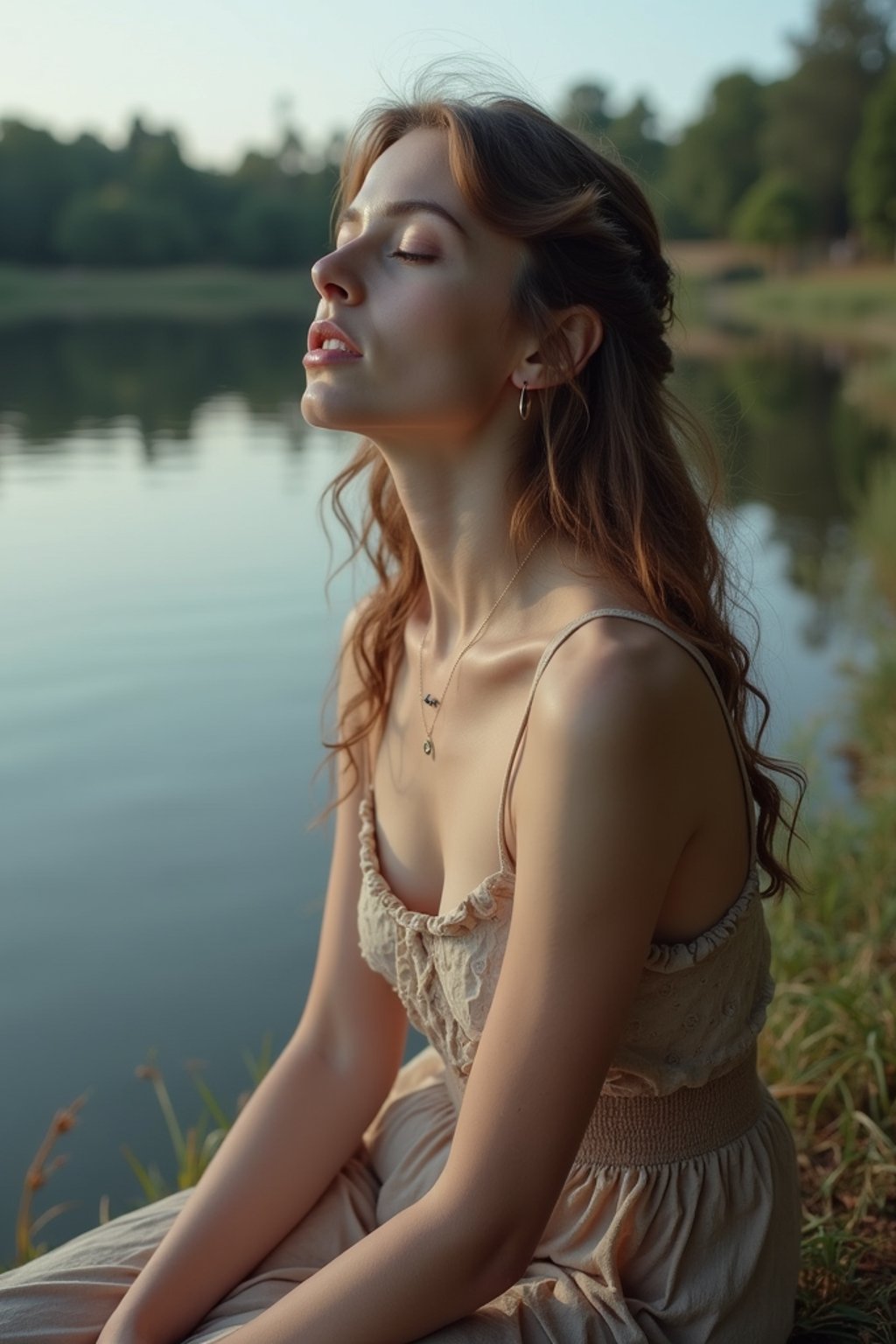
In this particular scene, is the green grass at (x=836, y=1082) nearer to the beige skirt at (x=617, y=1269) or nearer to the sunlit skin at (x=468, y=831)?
the beige skirt at (x=617, y=1269)

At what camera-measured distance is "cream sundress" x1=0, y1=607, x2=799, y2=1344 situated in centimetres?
154

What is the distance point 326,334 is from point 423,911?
700mm

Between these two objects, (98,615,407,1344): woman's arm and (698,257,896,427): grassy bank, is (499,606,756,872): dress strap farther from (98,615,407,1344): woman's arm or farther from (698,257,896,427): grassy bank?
(698,257,896,427): grassy bank

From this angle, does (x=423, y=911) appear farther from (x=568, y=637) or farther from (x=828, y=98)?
(x=828, y=98)

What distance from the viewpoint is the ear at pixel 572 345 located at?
168 cm

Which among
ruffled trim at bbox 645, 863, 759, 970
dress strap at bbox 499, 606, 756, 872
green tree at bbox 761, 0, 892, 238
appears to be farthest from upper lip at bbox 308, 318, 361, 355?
green tree at bbox 761, 0, 892, 238

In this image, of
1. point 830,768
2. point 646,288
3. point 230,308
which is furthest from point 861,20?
point 646,288

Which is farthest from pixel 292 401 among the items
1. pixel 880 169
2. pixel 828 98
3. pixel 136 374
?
pixel 828 98

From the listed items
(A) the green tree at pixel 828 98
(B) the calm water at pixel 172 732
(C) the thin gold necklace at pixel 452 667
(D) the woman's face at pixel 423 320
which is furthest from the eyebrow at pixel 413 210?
(A) the green tree at pixel 828 98

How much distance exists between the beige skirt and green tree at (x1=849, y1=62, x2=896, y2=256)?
49.7 metres

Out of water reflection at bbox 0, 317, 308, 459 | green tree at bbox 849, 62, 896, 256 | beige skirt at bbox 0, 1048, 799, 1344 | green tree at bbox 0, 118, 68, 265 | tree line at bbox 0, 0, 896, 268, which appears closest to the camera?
beige skirt at bbox 0, 1048, 799, 1344

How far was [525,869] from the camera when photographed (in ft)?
4.71

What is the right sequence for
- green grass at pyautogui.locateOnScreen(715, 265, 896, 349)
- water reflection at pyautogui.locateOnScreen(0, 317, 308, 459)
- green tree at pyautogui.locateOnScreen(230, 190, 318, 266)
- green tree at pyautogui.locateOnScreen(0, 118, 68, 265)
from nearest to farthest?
water reflection at pyautogui.locateOnScreen(0, 317, 308, 459) < green grass at pyautogui.locateOnScreen(715, 265, 896, 349) < green tree at pyautogui.locateOnScreen(0, 118, 68, 265) < green tree at pyautogui.locateOnScreen(230, 190, 318, 266)

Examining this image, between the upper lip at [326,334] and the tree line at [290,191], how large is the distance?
166 ft
